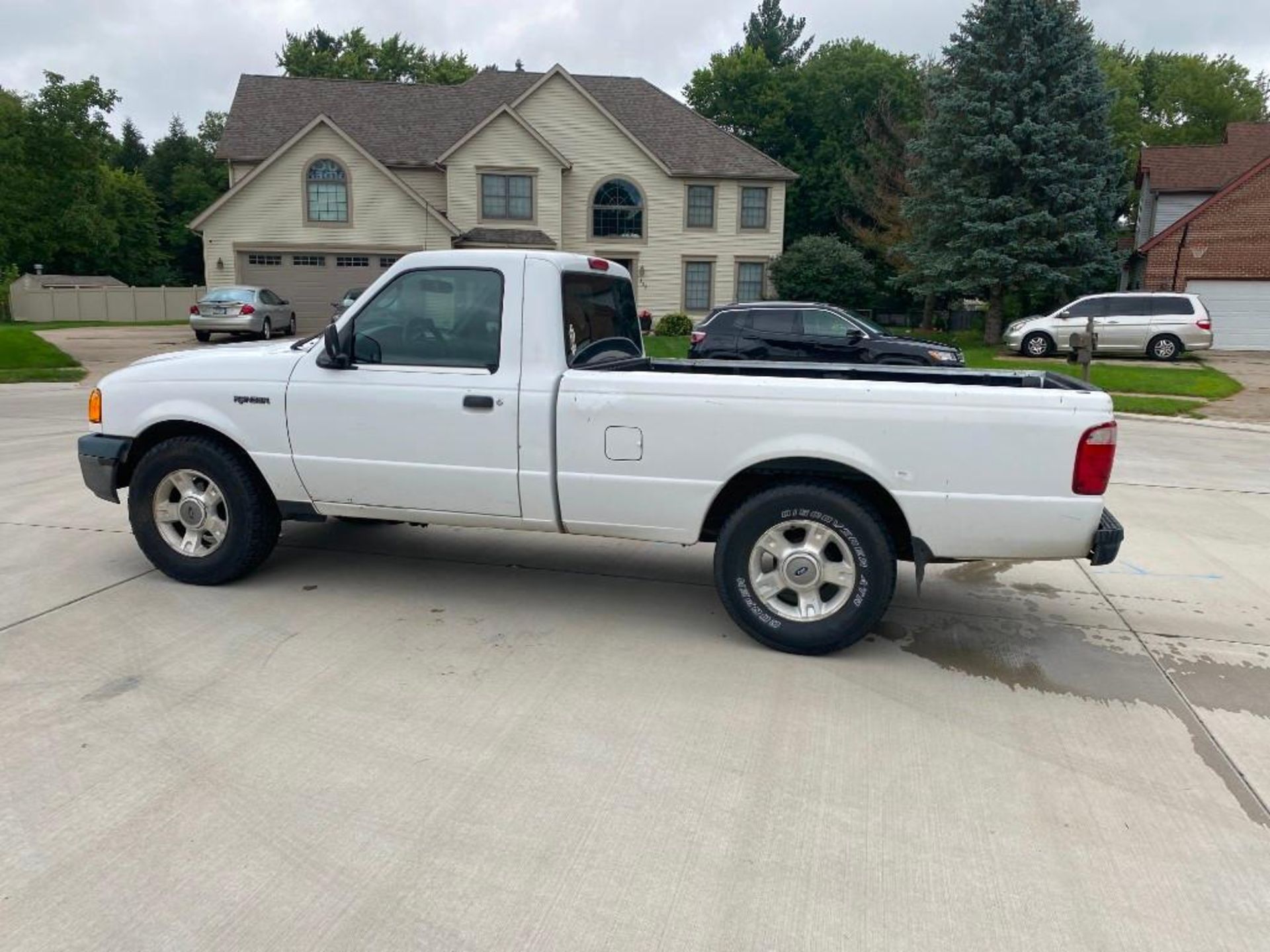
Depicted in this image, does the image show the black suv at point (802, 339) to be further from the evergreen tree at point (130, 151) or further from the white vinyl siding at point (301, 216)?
the evergreen tree at point (130, 151)

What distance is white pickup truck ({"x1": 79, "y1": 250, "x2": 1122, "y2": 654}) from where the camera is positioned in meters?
4.45

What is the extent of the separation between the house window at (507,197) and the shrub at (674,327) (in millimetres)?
6040

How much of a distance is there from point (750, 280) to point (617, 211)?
5.53 m

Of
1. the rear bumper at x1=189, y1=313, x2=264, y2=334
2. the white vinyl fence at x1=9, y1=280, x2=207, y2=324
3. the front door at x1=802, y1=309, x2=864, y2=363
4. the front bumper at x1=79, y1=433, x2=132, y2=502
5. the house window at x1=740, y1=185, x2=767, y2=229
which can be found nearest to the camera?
the front bumper at x1=79, y1=433, x2=132, y2=502

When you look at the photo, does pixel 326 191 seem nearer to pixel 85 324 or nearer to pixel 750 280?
pixel 85 324

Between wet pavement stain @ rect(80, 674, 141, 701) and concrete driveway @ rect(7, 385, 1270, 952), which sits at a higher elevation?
wet pavement stain @ rect(80, 674, 141, 701)

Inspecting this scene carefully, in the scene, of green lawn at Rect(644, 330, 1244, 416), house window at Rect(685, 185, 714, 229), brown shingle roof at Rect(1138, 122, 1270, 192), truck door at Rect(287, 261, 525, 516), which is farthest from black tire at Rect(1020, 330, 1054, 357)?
truck door at Rect(287, 261, 525, 516)

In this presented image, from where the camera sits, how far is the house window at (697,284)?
35406 millimetres

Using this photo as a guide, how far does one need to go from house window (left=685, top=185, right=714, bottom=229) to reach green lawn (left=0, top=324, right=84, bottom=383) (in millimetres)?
21067

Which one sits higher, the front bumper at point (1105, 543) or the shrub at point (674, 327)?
the shrub at point (674, 327)

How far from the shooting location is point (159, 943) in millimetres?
2627

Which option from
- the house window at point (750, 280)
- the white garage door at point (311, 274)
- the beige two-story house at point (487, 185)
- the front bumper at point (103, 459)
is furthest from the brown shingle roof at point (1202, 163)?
the front bumper at point (103, 459)

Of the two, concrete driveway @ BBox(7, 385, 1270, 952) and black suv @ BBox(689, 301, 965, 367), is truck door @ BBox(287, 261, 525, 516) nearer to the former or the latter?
concrete driveway @ BBox(7, 385, 1270, 952)

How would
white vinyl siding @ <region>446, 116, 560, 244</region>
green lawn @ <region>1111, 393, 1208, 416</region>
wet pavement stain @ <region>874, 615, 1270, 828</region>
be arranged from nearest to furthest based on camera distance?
1. wet pavement stain @ <region>874, 615, 1270, 828</region>
2. green lawn @ <region>1111, 393, 1208, 416</region>
3. white vinyl siding @ <region>446, 116, 560, 244</region>
